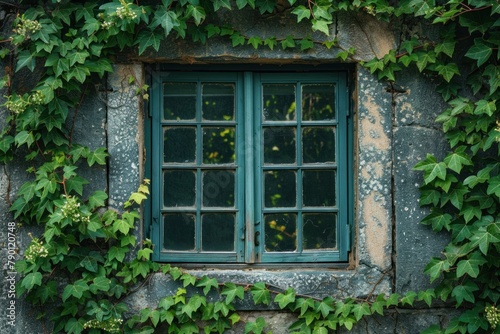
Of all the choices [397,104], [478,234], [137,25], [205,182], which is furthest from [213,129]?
[478,234]

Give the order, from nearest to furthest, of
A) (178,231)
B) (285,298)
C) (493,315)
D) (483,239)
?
(483,239), (493,315), (285,298), (178,231)

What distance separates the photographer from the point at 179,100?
5.55m

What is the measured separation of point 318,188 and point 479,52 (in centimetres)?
124

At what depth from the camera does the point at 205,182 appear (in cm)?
555

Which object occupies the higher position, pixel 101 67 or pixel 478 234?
pixel 101 67

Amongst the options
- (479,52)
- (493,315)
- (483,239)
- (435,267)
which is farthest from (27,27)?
(493,315)

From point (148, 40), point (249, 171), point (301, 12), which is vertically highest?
point (301, 12)

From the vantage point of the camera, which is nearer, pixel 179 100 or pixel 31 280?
pixel 31 280

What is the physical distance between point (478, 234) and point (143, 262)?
76.0 inches

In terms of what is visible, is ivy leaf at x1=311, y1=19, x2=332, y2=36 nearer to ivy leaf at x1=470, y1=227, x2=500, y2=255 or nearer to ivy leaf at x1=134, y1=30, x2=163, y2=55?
ivy leaf at x1=134, y1=30, x2=163, y2=55

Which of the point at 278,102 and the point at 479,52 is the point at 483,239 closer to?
the point at 479,52

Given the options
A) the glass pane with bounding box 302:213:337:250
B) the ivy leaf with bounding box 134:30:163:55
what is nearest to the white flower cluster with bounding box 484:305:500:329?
the glass pane with bounding box 302:213:337:250

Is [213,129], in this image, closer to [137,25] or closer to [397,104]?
[137,25]

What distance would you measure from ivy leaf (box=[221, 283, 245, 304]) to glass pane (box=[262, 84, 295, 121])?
1.04 meters
